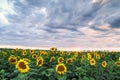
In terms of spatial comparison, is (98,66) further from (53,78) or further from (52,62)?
(53,78)

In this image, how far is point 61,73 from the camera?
299 inches

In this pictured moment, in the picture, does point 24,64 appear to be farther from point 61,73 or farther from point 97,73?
point 97,73

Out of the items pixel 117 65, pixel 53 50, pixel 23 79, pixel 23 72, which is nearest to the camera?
pixel 23 79

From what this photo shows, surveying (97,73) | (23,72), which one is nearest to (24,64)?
(23,72)

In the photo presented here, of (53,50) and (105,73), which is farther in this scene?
(53,50)

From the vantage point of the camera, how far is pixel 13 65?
9.77m

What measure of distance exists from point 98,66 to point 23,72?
144 inches

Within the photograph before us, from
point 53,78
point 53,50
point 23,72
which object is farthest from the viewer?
point 53,50

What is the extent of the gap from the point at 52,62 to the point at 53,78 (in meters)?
2.76

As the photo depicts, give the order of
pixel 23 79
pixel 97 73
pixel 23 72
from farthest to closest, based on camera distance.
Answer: pixel 97 73
pixel 23 72
pixel 23 79

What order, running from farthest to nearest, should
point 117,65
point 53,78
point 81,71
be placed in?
point 117,65 → point 81,71 → point 53,78

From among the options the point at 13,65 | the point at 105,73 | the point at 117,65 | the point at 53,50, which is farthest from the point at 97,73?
the point at 53,50

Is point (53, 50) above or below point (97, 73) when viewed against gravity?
above

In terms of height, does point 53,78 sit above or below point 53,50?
below
